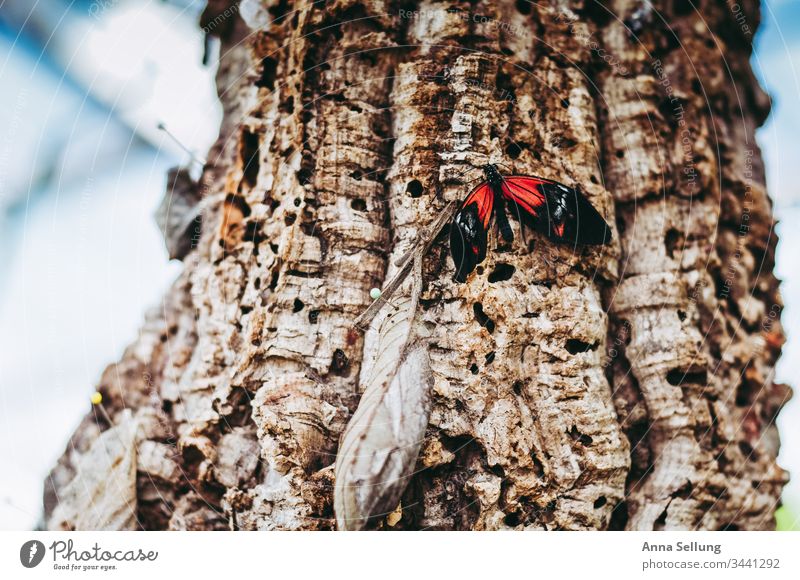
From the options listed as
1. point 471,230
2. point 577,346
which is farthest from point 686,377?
point 471,230

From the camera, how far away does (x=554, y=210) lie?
172cm

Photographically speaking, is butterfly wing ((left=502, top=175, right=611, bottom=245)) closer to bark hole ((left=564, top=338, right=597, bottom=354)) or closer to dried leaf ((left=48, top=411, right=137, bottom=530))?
bark hole ((left=564, top=338, right=597, bottom=354))

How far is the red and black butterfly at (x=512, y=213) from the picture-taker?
1.68 m

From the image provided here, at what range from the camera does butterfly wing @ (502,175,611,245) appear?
170cm

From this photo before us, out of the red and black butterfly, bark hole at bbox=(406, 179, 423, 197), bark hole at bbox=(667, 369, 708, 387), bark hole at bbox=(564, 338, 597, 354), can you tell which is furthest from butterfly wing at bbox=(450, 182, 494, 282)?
bark hole at bbox=(667, 369, 708, 387)

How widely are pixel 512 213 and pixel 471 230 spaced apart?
162mm

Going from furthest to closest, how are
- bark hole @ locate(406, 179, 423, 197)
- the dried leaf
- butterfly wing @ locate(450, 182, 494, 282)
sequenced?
the dried leaf < bark hole @ locate(406, 179, 423, 197) < butterfly wing @ locate(450, 182, 494, 282)

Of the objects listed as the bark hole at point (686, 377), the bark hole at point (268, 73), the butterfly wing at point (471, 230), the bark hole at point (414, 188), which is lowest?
the bark hole at point (686, 377)

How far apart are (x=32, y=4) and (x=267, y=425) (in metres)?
1.94

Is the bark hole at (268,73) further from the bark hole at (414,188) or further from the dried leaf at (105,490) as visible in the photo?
the dried leaf at (105,490)

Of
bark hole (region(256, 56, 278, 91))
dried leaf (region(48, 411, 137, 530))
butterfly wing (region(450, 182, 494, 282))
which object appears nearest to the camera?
butterfly wing (region(450, 182, 494, 282))

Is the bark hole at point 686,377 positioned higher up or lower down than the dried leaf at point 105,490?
higher up

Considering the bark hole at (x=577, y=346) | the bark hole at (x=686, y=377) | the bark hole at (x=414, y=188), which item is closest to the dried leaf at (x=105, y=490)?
the bark hole at (x=414, y=188)
